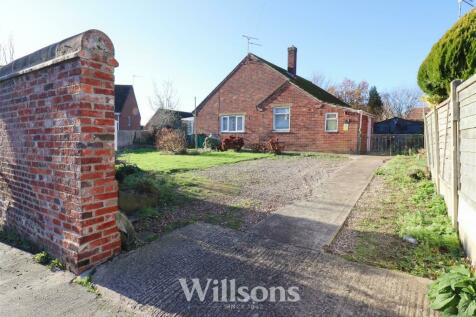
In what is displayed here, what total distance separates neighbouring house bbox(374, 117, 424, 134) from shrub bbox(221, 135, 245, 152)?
10.4 metres

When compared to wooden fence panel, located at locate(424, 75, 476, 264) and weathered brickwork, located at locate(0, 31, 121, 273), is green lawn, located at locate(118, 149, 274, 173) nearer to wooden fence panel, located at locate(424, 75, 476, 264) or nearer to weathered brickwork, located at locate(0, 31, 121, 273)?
weathered brickwork, located at locate(0, 31, 121, 273)

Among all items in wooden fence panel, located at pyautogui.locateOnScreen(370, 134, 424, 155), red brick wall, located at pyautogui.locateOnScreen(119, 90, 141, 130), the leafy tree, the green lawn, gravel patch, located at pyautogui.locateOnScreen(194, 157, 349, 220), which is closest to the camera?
gravel patch, located at pyautogui.locateOnScreen(194, 157, 349, 220)

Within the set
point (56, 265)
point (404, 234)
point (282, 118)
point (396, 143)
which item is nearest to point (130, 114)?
point (282, 118)

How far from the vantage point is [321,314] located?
2.29 metres

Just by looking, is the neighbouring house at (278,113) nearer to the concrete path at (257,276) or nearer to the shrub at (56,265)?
the concrete path at (257,276)

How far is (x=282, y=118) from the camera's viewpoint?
19812 mm

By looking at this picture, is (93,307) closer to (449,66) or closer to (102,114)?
(102,114)

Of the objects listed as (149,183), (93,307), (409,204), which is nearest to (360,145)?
(409,204)

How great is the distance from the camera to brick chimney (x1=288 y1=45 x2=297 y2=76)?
23.9 m

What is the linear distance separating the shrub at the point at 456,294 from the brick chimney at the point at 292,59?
77.4ft

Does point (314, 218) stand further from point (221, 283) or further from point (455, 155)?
point (221, 283)

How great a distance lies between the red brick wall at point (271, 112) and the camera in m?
17.4

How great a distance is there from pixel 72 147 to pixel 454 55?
8110mm

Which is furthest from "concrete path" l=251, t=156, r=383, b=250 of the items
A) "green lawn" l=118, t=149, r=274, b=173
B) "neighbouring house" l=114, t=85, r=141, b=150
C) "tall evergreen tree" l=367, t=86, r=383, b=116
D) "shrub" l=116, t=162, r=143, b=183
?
"neighbouring house" l=114, t=85, r=141, b=150
